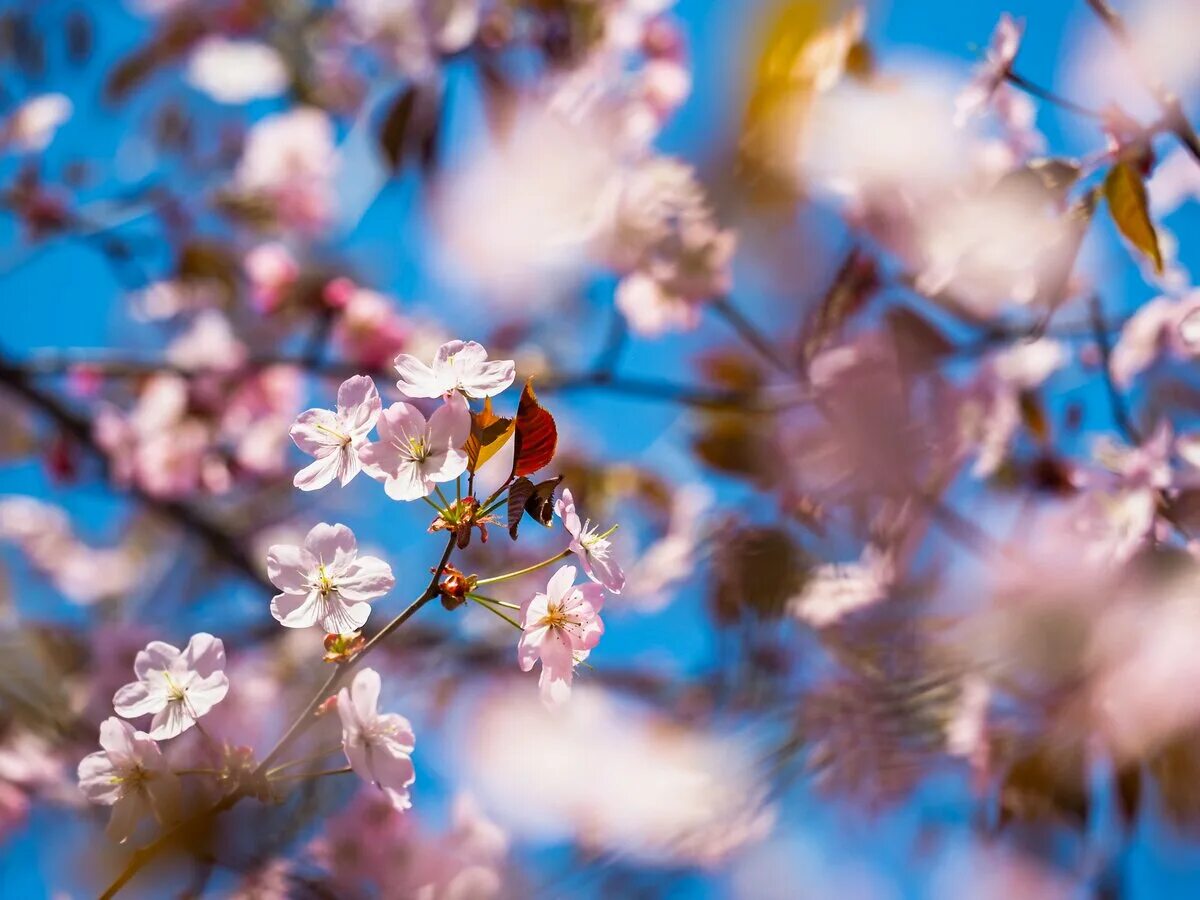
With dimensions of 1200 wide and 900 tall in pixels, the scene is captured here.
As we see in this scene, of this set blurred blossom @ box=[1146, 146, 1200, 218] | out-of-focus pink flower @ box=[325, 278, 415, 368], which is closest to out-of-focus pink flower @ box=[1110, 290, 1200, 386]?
blurred blossom @ box=[1146, 146, 1200, 218]

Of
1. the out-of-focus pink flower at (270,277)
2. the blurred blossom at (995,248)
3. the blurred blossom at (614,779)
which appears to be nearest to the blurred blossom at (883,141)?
the blurred blossom at (995,248)

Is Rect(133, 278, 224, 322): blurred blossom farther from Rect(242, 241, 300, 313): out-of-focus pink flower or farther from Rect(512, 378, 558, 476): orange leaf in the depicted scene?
Rect(512, 378, 558, 476): orange leaf

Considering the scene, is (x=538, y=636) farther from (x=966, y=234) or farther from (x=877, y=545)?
(x=966, y=234)

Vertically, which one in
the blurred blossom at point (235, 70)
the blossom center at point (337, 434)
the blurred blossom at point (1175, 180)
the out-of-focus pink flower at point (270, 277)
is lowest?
the out-of-focus pink flower at point (270, 277)

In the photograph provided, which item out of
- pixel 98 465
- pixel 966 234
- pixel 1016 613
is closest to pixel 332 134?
pixel 98 465

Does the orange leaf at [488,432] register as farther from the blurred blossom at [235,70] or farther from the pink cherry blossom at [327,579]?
the blurred blossom at [235,70]

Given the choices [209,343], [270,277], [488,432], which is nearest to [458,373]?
[488,432]
